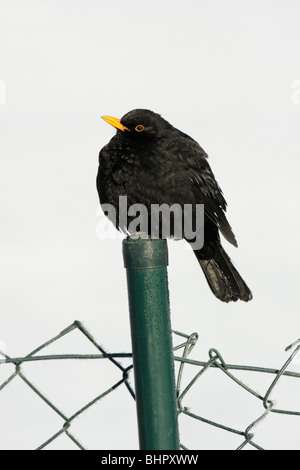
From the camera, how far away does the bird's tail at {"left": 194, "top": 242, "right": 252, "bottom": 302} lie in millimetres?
5559

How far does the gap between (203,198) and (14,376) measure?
281cm

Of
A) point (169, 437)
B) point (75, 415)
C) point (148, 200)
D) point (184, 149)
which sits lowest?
point (169, 437)

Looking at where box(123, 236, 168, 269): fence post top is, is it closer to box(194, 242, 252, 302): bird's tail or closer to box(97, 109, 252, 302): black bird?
box(97, 109, 252, 302): black bird

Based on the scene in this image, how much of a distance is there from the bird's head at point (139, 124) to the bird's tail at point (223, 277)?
928 mm

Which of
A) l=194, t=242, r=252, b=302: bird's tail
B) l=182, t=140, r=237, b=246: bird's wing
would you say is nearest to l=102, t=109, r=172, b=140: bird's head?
l=182, t=140, r=237, b=246: bird's wing

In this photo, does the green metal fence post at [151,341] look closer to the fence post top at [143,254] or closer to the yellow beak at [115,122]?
the fence post top at [143,254]

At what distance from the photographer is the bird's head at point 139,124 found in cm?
531

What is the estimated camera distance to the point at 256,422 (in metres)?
2.97

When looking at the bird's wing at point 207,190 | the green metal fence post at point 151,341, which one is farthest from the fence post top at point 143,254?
the bird's wing at point 207,190

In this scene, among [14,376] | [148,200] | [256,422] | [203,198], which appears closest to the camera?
[14,376]

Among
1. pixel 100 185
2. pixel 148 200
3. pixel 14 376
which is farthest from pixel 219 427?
pixel 100 185

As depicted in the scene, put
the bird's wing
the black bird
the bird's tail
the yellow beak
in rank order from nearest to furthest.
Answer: the black bird < the bird's wing < the yellow beak < the bird's tail

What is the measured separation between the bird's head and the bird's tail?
0.93 m
